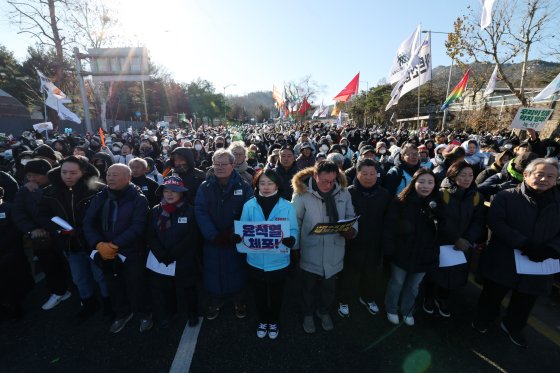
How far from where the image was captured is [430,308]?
352 centimetres

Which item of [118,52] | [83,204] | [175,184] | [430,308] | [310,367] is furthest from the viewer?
[118,52]

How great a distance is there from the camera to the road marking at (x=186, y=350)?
109 inches

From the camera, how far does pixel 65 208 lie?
3.24 m

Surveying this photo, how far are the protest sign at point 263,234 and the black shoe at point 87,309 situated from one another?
2.31 metres

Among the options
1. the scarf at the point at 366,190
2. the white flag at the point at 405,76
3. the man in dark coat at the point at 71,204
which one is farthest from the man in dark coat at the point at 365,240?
the white flag at the point at 405,76

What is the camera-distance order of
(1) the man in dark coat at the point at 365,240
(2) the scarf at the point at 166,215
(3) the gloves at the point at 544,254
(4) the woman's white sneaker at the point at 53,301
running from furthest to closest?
(4) the woman's white sneaker at the point at 53,301
(1) the man in dark coat at the point at 365,240
(2) the scarf at the point at 166,215
(3) the gloves at the point at 544,254

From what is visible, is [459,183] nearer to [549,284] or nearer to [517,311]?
[549,284]

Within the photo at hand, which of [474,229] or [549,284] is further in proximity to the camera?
[474,229]

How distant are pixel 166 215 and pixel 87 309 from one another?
1749 millimetres

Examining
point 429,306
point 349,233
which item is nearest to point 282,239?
point 349,233

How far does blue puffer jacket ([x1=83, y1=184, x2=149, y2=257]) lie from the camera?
3039 millimetres

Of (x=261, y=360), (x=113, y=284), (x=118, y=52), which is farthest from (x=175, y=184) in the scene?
(x=118, y=52)

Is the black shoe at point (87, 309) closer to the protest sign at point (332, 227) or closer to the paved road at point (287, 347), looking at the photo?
the paved road at point (287, 347)

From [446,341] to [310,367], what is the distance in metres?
1.62
